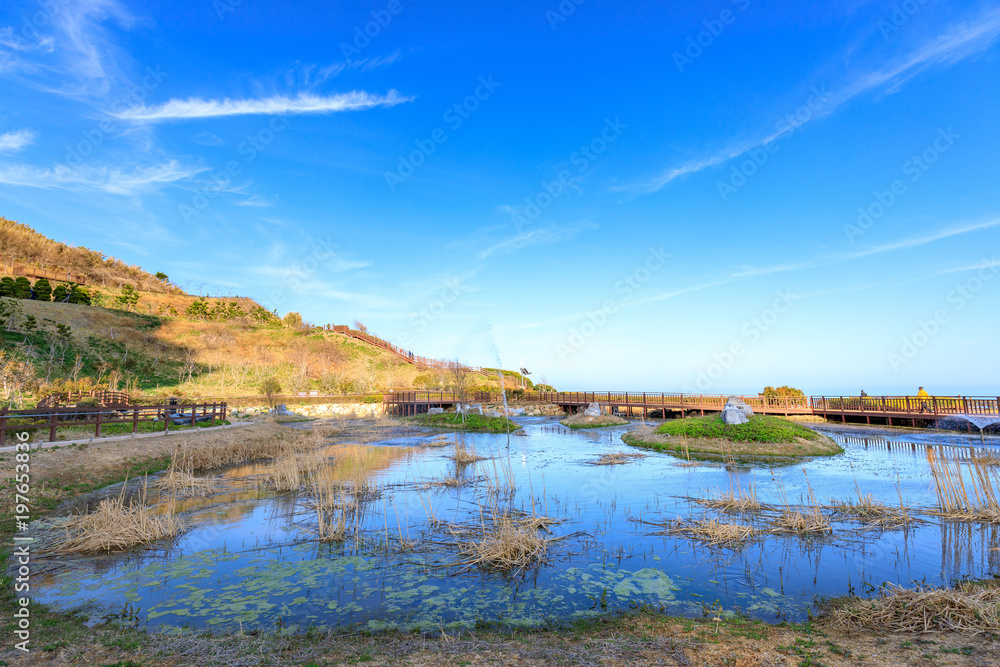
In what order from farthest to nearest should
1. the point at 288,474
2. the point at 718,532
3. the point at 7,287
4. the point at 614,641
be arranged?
the point at 7,287, the point at 288,474, the point at 718,532, the point at 614,641

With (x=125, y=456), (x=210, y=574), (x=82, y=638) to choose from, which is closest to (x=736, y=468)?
(x=210, y=574)

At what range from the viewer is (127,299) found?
61500mm

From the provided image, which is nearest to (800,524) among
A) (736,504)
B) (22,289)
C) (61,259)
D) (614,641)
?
(736,504)

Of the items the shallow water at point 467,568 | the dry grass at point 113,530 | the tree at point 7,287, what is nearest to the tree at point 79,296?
the tree at point 7,287

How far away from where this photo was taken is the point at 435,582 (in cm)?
744

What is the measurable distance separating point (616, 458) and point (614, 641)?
14986mm

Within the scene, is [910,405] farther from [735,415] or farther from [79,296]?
[79,296]

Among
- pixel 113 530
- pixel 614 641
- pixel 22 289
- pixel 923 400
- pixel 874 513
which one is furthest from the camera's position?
pixel 22 289

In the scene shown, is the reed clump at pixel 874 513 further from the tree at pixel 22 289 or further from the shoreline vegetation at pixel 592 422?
the tree at pixel 22 289

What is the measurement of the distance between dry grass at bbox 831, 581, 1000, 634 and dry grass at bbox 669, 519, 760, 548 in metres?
2.98

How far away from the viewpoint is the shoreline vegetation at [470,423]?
33.5m

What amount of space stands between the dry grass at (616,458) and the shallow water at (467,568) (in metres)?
5.59

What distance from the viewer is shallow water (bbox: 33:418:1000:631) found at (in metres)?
6.40

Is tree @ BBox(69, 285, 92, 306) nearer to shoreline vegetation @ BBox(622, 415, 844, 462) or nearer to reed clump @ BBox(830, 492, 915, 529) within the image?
shoreline vegetation @ BBox(622, 415, 844, 462)
